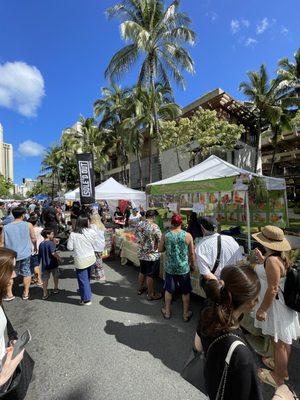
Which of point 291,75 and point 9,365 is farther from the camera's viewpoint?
point 291,75

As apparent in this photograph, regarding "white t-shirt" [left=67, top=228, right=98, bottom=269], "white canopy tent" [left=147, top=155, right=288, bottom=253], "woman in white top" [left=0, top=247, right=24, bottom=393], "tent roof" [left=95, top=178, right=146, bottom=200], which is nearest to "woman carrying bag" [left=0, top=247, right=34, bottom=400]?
"woman in white top" [left=0, top=247, right=24, bottom=393]

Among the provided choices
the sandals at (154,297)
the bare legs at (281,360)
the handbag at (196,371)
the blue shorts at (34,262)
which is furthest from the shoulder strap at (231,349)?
the blue shorts at (34,262)

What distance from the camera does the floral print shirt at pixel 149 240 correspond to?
17.2 ft

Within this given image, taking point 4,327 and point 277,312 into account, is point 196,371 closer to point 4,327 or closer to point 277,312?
point 4,327

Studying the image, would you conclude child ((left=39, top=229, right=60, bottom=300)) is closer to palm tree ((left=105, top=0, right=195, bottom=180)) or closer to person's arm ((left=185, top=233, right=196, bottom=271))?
person's arm ((left=185, top=233, right=196, bottom=271))

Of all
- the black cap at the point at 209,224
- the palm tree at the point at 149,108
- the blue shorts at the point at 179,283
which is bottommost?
the blue shorts at the point at 179,283

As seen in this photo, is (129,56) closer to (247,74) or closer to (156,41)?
(156,41)

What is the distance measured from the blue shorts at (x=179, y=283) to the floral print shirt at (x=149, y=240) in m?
0.81

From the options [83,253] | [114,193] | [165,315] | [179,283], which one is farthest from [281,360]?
[114,193]

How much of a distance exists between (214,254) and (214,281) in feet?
6.55

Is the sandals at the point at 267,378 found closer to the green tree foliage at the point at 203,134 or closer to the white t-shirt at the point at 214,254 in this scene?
the white t-shirt at the point at 214,254

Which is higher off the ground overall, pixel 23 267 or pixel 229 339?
pixel 229 339

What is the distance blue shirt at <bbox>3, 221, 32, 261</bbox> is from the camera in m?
5.27

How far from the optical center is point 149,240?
525 cm
